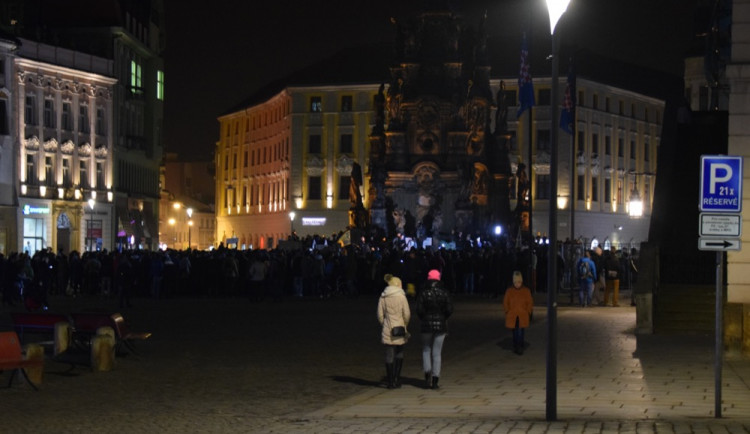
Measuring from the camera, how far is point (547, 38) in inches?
4614

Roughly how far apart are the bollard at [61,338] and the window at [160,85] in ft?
270

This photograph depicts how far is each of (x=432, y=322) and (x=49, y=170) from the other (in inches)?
2661

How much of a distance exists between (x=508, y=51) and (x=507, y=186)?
50.1 metres

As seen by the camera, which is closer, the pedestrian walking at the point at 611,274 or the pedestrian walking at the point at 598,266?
the pedestrian walking at the point at 611,274

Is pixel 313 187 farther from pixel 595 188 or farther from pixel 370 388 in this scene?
pixel 370 388

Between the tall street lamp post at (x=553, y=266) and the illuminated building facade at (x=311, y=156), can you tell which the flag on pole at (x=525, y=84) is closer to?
the tall street lamp post at (x=553, y=266)

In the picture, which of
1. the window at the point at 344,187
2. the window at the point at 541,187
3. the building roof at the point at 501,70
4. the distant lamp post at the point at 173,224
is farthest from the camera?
the distant lamp post at the point at 173,224

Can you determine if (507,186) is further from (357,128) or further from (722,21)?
(357,128)

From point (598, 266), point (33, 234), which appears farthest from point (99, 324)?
point (33, 234)

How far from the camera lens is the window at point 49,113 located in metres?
83.4

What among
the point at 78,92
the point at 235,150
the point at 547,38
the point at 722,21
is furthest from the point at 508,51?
the point at 722,21

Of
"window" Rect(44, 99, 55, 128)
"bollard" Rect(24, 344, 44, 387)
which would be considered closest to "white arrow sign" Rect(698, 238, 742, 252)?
"bollard" Rect(24, 344, 44, 387)

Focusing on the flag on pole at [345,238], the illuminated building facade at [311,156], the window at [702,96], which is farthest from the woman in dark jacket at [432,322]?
the illuminated building facade at [311,156]

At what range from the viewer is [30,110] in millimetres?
81938
